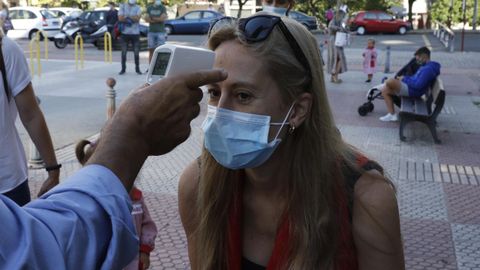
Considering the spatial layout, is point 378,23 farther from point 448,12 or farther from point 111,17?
point 111,17

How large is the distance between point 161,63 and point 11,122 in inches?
72.1

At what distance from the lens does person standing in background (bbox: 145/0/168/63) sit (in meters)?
15.5

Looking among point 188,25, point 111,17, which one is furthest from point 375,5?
point 111,17

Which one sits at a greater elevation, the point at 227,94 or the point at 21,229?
the point at 227,94

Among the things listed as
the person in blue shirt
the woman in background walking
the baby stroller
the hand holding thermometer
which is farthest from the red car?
the person in blue shirt

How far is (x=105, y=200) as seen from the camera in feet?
4.16

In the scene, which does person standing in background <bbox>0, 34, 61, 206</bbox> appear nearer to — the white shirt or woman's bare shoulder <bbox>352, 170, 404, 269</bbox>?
the white shirt

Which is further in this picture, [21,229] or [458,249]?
[458,249]

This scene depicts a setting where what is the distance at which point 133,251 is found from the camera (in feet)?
4.42

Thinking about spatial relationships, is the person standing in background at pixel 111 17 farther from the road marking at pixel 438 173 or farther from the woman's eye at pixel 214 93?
the woman's eye at pixel 214 93

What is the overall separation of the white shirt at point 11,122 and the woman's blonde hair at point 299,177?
1303 millimetres

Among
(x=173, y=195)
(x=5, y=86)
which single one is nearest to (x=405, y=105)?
(x=173, y=195)

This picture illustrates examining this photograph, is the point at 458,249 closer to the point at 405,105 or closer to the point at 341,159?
the point at 341,159

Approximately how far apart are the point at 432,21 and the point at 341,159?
42.6m
